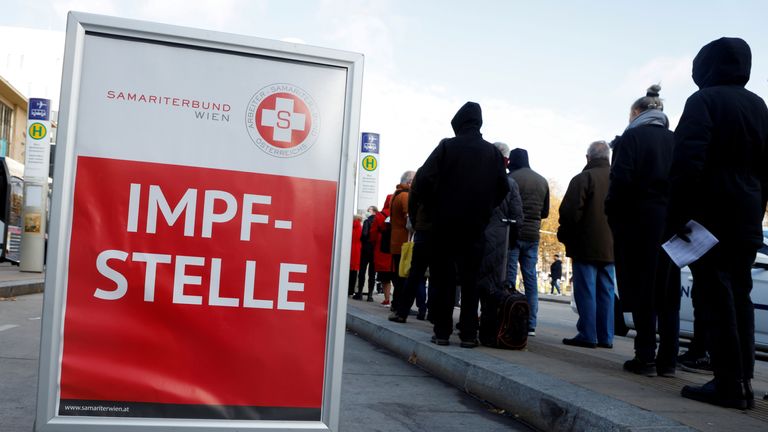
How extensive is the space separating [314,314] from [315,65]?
86cm

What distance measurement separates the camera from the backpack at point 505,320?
650cm

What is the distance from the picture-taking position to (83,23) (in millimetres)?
2521

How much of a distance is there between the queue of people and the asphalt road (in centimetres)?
74

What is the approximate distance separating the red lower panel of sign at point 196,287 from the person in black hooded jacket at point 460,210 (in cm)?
363

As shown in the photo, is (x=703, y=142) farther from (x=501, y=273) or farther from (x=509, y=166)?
(x=509, y=166)

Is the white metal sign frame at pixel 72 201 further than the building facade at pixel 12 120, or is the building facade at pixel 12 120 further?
the building facade at pixel 12 120

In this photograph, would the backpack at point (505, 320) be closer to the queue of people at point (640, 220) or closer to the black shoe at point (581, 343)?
the queue of people at point (640, 220)

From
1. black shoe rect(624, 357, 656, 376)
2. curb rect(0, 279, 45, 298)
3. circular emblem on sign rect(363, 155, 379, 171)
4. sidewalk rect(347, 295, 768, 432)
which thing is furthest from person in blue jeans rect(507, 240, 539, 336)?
circular emblem on sign rect(363, 155, 379, 171)

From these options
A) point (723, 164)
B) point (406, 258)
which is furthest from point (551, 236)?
point (723, 164)

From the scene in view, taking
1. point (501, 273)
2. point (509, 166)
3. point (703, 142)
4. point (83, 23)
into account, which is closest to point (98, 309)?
point (83, 23)

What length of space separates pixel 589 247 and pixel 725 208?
118 inches

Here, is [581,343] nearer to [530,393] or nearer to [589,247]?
[589,247]

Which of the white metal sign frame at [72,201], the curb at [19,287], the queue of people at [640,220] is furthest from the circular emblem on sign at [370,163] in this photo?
the white metal sign frame at [72,201]

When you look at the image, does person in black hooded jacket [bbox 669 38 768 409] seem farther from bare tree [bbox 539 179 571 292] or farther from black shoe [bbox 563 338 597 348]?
bare tree [bbox 539 179 571 292]
